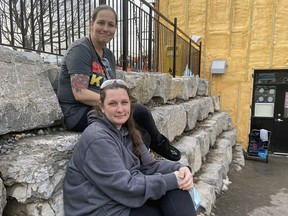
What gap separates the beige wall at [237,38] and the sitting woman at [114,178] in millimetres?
6606

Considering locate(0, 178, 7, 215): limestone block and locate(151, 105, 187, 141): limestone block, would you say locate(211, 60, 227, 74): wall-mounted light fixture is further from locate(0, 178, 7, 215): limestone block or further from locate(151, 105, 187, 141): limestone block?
locate(0, 178, 7, 215): limestone block

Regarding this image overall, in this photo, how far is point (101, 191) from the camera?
4.31 feet

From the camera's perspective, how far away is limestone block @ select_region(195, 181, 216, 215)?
295 centimetres

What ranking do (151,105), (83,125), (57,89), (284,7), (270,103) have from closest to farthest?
(83,125) < (57,89) < (151,105) < (284,7) < (270,103)

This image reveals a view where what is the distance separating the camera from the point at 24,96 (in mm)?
1588

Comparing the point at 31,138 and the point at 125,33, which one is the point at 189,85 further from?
the point at 31,138

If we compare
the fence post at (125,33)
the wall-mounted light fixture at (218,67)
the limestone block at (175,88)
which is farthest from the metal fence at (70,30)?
the wall-mounted light fixture at (218,67)

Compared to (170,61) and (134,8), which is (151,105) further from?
(170,61)

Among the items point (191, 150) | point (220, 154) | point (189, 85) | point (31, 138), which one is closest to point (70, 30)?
point (31, 138)

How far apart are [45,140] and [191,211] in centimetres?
96

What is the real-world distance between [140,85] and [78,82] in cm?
131

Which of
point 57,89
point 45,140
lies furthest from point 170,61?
point 45,140

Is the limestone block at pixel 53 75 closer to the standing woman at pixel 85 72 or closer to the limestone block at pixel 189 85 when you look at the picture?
the standing woman at pixel 85 72

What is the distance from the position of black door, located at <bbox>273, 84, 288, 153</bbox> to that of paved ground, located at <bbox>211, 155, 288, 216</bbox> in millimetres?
1575
